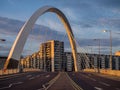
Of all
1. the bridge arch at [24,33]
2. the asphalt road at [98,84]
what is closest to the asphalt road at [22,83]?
the asphalt road at [98,84]

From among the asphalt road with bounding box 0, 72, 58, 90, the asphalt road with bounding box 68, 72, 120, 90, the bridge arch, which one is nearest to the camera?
the asphalt road with bounding box 0, 72, 58, 90

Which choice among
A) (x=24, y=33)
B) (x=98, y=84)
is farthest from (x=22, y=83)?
(x=24, y=33)

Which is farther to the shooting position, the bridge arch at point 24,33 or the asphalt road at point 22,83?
the bridge arch at point 24,33

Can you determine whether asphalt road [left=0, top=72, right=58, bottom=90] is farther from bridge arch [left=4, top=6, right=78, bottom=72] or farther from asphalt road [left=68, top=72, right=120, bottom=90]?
bridge arch [left=4, top=6, right=78, bottom=72]

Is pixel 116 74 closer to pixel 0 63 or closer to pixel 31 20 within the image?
pixel 31 20

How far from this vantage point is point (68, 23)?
89000 mm

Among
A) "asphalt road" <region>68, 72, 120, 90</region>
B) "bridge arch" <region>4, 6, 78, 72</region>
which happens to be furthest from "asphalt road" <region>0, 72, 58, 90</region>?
"bridge arch" <region>4, 6, 78, 72</region>

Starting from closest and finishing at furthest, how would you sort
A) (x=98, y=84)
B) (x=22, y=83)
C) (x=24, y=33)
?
1. (x=22, y=83)
2. (x=98, y=84)
3. (x=24, y=33)

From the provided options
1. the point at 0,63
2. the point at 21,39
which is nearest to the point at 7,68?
the point at 21,39

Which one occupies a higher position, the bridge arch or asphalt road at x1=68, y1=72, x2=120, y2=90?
the bridge arch

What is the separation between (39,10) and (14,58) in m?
18.3

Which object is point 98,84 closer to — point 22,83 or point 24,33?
point 22,83

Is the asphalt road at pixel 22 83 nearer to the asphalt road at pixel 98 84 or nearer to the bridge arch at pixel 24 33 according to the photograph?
the asphalt road at pixel 98 84

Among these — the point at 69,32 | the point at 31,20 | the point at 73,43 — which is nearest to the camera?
the point at 31,20
